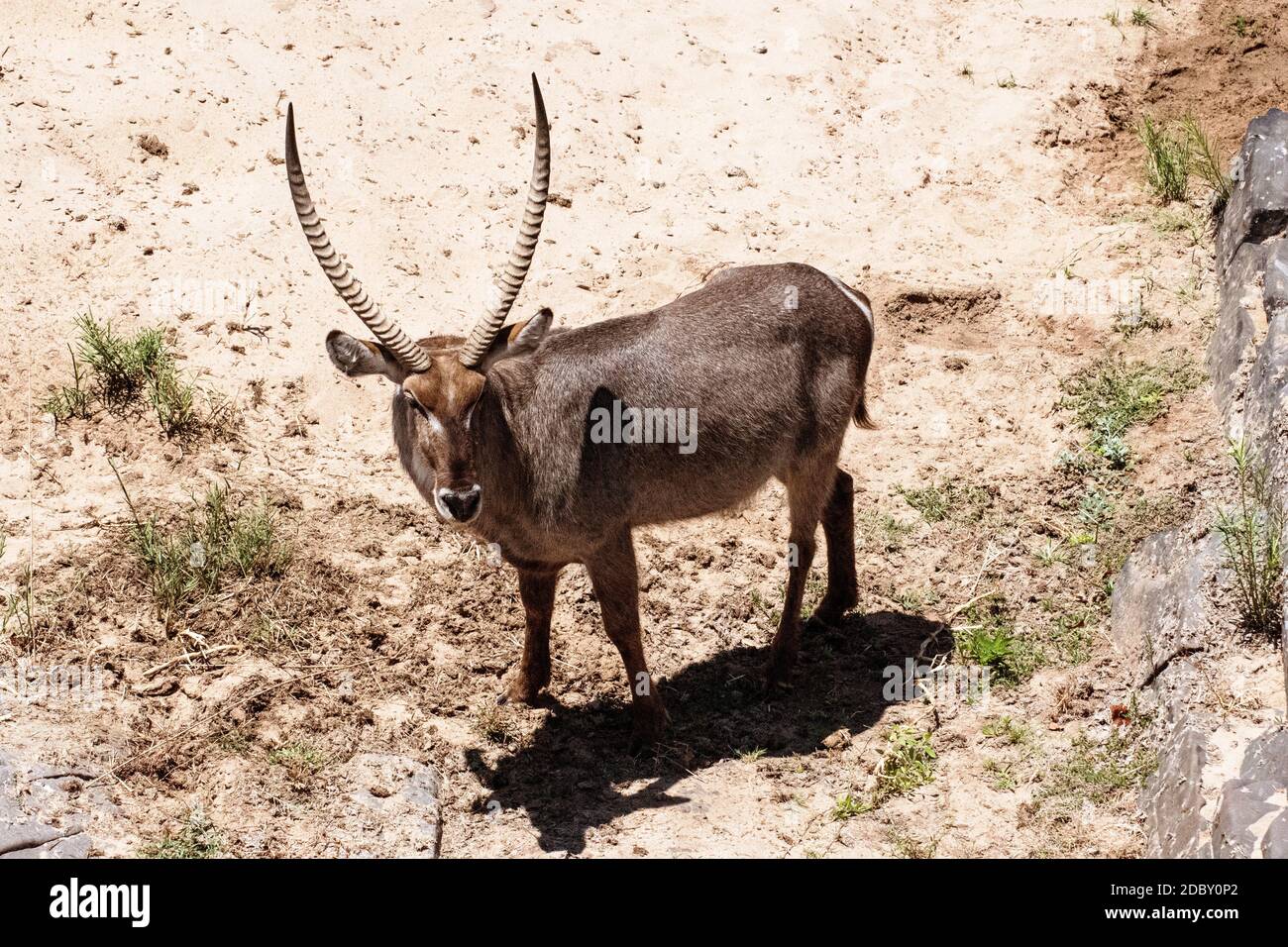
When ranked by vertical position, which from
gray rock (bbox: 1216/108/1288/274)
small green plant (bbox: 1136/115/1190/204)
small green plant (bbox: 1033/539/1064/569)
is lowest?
small green plant (bbox: 1033/539/1064/569)

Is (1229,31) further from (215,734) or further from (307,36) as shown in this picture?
(215,734)

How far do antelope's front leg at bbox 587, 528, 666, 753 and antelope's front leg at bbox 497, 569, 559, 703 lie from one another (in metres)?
0.35

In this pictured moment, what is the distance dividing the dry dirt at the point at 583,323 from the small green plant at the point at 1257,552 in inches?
7.5

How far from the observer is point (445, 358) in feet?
20.2

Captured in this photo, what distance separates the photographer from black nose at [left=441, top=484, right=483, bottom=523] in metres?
5.89

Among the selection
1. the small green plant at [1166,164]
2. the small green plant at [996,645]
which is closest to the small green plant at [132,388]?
the small green plant at [996,645]

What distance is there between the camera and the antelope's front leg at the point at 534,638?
23.8ft

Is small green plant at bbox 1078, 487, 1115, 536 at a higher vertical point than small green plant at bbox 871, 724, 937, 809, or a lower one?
higher

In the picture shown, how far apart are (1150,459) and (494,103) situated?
6.03 metres

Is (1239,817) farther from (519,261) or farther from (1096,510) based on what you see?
(519,261)

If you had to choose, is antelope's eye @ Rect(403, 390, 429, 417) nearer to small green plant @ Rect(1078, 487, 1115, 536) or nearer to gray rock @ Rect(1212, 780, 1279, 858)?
gray rock @ Rect(1212, 780, 1279, 858)

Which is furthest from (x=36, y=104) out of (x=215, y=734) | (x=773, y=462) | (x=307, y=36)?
(x=773, y=462)

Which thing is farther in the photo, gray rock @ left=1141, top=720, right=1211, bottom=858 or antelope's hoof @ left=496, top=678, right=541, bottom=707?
antelope's hoof @ left=496, top=678, right=541, bottom=707

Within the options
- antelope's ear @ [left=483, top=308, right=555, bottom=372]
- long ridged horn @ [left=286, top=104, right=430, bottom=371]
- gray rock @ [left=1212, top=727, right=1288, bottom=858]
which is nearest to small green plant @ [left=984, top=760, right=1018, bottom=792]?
gray rock @ [left=1212, top=727, right=1288, bottom=858]
